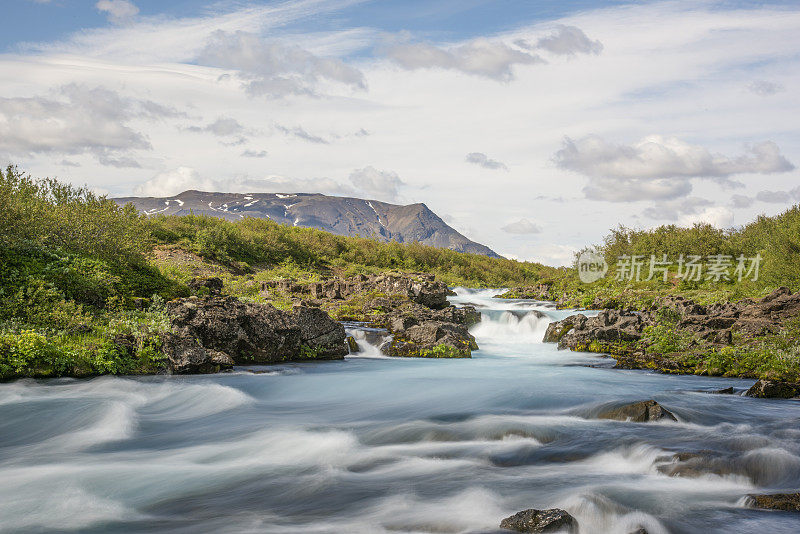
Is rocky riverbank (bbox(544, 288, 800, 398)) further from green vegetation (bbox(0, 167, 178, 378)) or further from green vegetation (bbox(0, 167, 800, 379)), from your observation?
green vegetation (bbox(0, 167, 178, 378))

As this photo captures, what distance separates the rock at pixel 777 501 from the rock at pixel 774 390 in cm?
693

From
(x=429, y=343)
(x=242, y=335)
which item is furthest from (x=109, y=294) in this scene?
(x=429, y=343)

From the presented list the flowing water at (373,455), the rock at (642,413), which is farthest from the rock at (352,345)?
the rock at (642,413)

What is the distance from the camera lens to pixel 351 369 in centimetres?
1853

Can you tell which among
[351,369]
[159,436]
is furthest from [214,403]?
[351,369]

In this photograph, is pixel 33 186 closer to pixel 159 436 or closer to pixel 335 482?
pixel 159 436

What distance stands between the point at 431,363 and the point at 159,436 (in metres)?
10.6

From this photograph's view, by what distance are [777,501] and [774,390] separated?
24.2ft

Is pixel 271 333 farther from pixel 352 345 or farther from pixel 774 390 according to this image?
pixel 774 390

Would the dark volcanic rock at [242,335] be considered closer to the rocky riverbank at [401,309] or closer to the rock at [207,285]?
the rocky riverbank at [401,309]

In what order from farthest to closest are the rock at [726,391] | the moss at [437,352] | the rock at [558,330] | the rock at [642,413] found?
the rock at [558,330] → the moss at [437,352] → the rock at [726,391] → the rock at [642,413]

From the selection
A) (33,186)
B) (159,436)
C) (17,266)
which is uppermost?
(33,186)

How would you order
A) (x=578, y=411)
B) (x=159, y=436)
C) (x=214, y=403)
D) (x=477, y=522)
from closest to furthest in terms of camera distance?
1. (x=477, y=522)
2. (x=159, y=436)
3. (x=578, y=411)
4. (x=214, y=403)

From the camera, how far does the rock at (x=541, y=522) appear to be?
6.21 m
